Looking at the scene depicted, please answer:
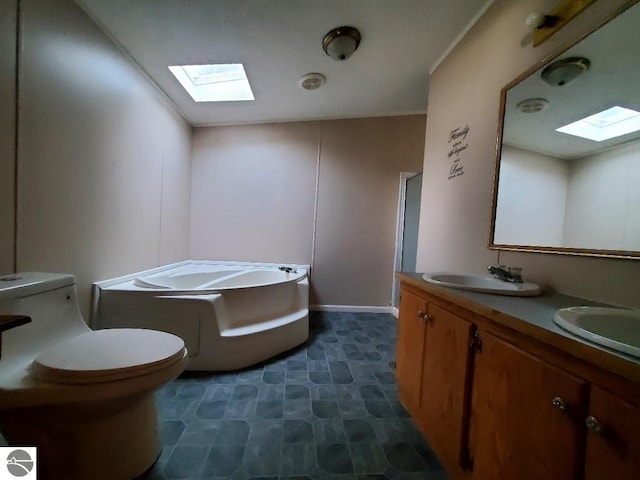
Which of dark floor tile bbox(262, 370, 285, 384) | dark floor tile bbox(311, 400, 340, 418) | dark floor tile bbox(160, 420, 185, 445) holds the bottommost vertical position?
dark floor tile bbox(160, 420, 185, 445)

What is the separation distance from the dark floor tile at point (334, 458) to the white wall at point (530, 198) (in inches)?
51.5

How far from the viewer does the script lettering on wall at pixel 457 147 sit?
5.17 feet

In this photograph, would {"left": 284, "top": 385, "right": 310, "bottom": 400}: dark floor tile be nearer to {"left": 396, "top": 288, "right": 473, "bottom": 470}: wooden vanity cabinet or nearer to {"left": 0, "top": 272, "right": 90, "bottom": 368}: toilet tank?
{"left": 396, "top": 288, "right": 473, "bottom": 470}: wooden vanity cabinet

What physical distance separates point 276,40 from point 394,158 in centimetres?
186

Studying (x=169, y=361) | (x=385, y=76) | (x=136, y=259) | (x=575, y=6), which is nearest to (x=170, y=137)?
(x=136, y=259)

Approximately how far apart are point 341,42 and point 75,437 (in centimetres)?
249

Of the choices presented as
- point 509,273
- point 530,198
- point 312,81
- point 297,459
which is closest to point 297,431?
point 297,459

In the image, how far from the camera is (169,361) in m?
0.97

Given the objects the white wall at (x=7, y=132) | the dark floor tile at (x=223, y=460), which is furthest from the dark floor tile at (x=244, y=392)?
the white wall at (x=7, y=132)

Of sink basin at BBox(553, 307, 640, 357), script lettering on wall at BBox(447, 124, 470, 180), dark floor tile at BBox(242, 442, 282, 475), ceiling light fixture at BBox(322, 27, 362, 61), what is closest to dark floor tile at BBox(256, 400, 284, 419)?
dark floor tile at BBox(242, 442, 282, 475)

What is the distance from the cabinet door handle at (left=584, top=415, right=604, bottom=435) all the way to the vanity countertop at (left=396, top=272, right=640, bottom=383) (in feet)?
0.38

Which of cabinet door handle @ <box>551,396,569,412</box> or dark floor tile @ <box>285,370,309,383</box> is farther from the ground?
cabinet door handle @ <box>551,396,569,412</box>

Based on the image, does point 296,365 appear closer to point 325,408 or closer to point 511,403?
point 325,408

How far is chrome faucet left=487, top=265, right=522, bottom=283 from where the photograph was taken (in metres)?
1.10
